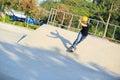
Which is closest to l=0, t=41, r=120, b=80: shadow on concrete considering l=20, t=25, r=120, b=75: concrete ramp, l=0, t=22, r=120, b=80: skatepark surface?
l=0, t=22, r=120, b=80: skatepark surface

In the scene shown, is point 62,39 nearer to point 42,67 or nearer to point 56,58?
point 56,58

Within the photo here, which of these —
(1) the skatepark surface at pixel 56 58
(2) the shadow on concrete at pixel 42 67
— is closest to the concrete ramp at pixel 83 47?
(1) the skatepark surface at pixel 56 58

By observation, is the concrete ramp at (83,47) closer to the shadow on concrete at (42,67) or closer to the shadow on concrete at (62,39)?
the shadow on concrete at (62,39)

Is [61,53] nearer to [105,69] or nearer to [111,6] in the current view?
[105,69]

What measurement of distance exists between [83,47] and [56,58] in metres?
3.08

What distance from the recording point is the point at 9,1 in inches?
1405

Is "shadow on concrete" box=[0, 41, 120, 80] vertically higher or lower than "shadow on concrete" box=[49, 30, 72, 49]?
higher

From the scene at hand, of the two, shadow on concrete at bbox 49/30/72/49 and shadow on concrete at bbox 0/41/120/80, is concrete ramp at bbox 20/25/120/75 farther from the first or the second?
shadow on concrete at bbox 0/41/120/80

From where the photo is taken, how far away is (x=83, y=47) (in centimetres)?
1484

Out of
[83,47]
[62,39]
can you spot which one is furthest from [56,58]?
[62,39]

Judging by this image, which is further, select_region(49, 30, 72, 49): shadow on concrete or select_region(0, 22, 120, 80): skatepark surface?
select_region(49, 30, 72, 49): shadow on concrete

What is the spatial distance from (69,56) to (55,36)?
3.26 meters

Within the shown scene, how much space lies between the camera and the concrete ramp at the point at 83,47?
42.4ft

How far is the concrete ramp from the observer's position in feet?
42.4
